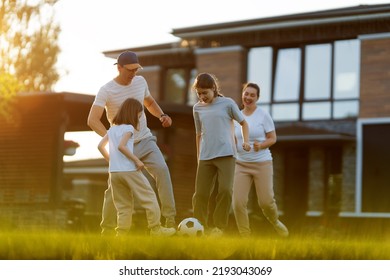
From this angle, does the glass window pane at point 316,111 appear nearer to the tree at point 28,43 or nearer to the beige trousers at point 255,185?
the tree at point 28,43

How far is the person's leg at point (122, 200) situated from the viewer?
7.28 meters

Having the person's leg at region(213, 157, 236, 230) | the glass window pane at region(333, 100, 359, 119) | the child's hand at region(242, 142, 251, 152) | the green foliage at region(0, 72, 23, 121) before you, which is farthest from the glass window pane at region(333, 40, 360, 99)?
the person's leg at region(213, 157, 236, 230)

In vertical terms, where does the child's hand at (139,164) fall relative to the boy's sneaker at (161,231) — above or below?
above

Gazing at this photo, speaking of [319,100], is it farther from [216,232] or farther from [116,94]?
[116,94]

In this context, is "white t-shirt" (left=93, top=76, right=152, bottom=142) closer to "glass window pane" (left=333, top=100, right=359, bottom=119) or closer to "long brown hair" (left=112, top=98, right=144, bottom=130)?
"long brown hair" (left=112, top=98, right=144, bottom=130)

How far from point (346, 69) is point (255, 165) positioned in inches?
627

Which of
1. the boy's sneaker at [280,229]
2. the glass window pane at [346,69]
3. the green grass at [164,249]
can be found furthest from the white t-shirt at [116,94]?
the glass window pane at [346,69]

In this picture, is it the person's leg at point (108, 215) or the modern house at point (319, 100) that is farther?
the modern house at point (319, 100)

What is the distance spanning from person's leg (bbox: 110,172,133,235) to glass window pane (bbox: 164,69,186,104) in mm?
21064

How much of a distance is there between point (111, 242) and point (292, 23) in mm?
18557

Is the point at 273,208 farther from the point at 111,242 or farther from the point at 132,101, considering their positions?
the point at 111,242

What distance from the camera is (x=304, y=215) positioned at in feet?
78.9

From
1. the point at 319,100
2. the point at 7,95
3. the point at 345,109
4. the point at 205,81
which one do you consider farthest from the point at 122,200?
the point at 319,100

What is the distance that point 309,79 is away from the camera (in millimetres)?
24734
